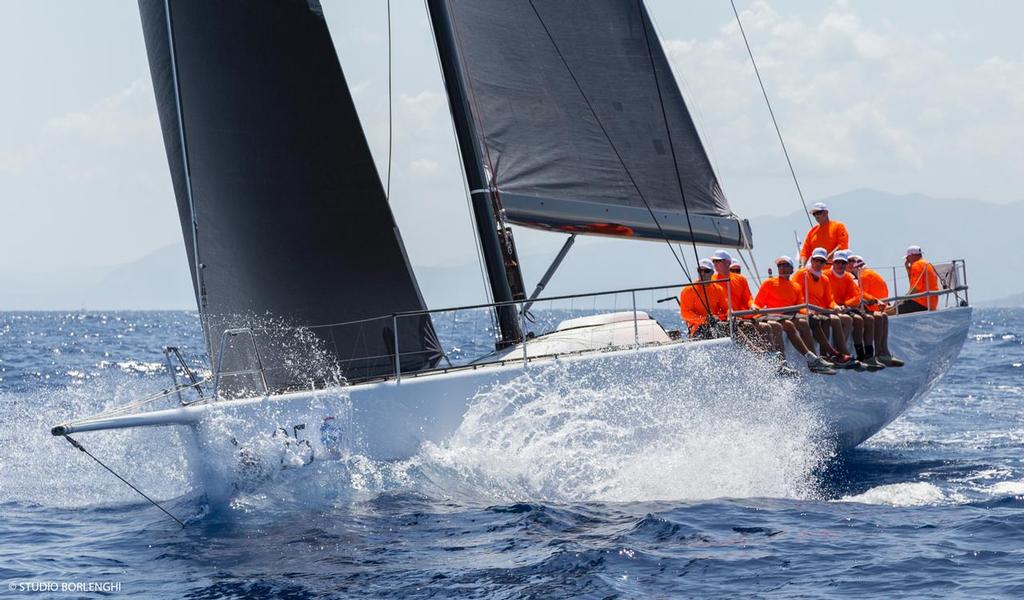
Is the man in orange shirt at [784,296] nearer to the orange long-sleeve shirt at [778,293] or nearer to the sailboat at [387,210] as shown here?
the orange long-sleeve shirt at [778,293]

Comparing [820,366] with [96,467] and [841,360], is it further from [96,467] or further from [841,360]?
[96,467]

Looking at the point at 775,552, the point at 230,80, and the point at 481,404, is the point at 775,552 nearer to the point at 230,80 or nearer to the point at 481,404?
the point at 481,404

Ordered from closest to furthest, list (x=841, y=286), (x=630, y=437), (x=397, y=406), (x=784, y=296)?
(x=397, y=406), (x=630, y=437), (x=784, y=296), (x=841, y=286)

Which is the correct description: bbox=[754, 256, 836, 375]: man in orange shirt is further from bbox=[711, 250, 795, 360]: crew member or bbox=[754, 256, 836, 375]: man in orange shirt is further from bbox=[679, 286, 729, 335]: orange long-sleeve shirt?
bbox=[679, 286, 729, 335]: orange long-sleeve shirt

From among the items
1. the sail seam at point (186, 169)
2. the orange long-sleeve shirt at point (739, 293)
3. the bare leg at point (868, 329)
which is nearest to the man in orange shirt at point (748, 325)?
the orange long-sleeve shirt at point (739, 293)

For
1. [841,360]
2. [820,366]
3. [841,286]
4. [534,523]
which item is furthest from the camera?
[841,286]

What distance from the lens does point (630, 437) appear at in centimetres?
970

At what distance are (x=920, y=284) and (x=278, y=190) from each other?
712cm

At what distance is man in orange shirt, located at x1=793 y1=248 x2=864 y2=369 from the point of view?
1082 centimetres

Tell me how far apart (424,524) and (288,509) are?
3.85 ft

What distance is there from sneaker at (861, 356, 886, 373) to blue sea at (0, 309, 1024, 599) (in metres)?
0.97

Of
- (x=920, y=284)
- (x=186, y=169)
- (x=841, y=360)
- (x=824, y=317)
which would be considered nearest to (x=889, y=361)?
(x=841, y=360)

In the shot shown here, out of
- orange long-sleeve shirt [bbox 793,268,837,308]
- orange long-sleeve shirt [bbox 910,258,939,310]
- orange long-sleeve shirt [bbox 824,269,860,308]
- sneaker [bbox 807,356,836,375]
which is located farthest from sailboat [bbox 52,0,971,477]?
orange long-sleeve shirt [bbox 793,268,837,308]

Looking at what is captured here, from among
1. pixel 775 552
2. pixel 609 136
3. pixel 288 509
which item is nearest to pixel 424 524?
pixel 288 509
